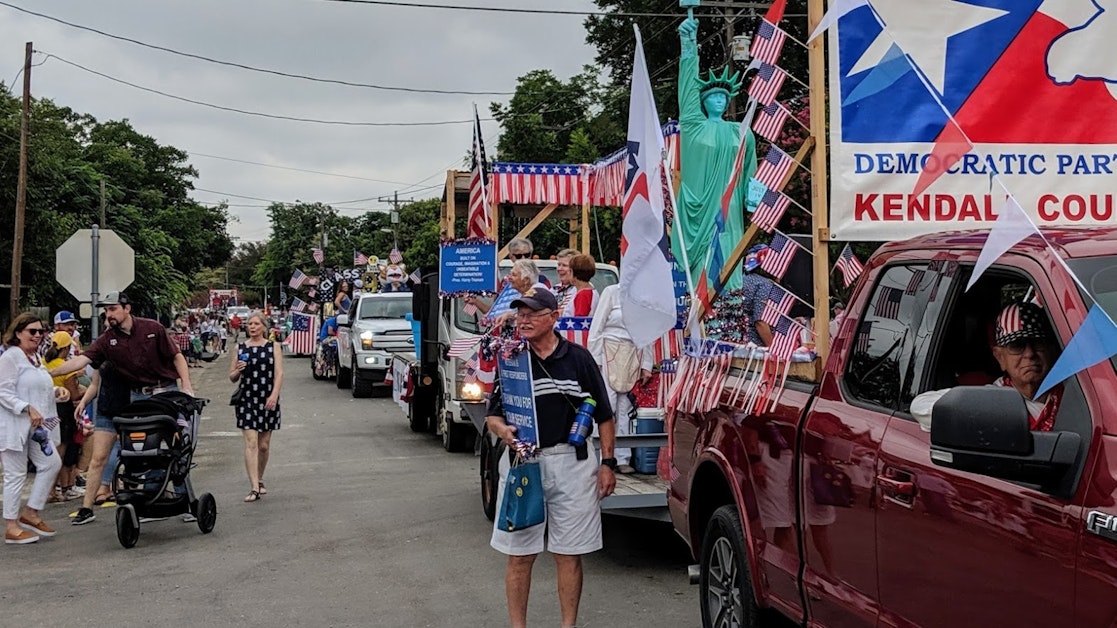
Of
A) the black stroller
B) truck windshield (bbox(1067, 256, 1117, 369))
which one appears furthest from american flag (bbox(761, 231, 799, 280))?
the black stroller

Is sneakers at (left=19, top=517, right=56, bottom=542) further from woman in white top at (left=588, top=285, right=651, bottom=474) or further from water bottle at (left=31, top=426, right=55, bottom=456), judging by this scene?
woman in white top at (left=588, top=285, right=651, bottom=474)

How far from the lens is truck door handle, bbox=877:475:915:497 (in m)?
3.62

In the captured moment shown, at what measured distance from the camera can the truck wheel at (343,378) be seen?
25938 mm

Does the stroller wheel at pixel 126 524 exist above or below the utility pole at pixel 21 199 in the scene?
below

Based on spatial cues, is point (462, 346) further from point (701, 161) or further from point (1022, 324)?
point (1022, 324)

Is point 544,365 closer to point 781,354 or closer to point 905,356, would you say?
point 781,354

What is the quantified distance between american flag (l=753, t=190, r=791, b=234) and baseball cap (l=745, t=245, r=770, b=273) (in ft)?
7.26

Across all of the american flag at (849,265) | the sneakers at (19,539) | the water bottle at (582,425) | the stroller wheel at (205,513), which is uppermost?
the american flag at (849,265)

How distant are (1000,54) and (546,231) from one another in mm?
31385

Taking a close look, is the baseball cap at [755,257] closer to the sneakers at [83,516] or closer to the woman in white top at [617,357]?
the woman in white top at [617,357]

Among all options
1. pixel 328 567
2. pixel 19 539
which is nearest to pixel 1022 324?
pixel 328 567

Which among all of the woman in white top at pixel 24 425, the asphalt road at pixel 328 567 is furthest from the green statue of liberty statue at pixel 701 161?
the woman in white top at pixel 24 425

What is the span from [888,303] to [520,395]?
202 centimetres

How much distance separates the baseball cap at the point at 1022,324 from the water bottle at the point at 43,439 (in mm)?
8058
